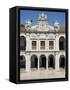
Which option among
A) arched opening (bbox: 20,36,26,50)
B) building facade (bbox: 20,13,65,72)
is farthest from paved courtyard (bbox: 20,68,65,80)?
arched opening (bbox: 20,36,26,50)

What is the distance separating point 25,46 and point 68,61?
82 cm

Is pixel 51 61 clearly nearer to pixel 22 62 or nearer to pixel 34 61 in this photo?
pixel 34 61

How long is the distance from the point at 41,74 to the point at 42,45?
459mm

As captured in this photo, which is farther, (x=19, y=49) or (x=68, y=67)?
(x=68, y=67)

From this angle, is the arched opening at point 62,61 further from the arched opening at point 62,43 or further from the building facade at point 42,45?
the arched opening at point 62,43

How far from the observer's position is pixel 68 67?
6277 millimetres

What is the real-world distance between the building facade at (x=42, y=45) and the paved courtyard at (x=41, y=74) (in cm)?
5

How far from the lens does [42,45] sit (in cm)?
606

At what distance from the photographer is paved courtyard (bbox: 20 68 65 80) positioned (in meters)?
5.92

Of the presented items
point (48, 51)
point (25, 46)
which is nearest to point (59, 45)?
point (48, 51)

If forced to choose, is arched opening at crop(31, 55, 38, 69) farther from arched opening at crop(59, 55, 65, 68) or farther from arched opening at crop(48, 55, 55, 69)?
arched opening at crop(59, 55, 65, 68)

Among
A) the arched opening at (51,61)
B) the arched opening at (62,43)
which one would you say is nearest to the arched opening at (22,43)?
the arched opening at (51,61)

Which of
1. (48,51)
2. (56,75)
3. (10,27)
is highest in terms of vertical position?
(10,27)

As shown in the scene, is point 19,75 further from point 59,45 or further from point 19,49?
point 59,45
